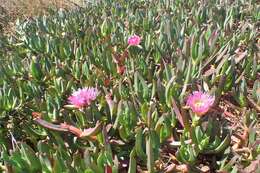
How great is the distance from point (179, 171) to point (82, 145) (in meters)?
0.39

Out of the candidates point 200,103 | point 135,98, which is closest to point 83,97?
point 135,98

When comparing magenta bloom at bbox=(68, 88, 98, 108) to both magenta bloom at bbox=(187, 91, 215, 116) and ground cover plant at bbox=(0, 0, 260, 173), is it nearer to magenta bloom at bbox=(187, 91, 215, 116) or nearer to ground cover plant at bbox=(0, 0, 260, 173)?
ground cover plant at bbox=(0, 0, 260, 173)

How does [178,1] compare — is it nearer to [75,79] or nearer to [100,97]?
[75,79]

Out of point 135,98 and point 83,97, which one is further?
point 135,98

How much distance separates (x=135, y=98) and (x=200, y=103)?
Answer: 38 cm

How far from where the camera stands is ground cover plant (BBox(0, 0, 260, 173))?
1458mm

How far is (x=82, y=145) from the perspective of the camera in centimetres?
162

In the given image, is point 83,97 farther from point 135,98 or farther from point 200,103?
point 200,103

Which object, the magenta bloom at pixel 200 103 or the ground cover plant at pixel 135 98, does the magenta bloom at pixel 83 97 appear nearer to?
the ground cover plant at pixel 135 98

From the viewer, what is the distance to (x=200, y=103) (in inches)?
58.8

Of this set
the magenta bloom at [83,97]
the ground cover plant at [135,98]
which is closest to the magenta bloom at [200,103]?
the ground cover plant at [135,98]

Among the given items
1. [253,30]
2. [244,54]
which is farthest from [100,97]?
[253,30]

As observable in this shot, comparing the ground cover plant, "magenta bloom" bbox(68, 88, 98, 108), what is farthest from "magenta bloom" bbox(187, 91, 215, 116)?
"magenta bloom" bbox(68, 88, 98, 108)

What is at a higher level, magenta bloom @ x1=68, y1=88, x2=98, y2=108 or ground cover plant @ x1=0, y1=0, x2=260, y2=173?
magenta bloom @ x1=68, y1=88, x2=98, y2=108
